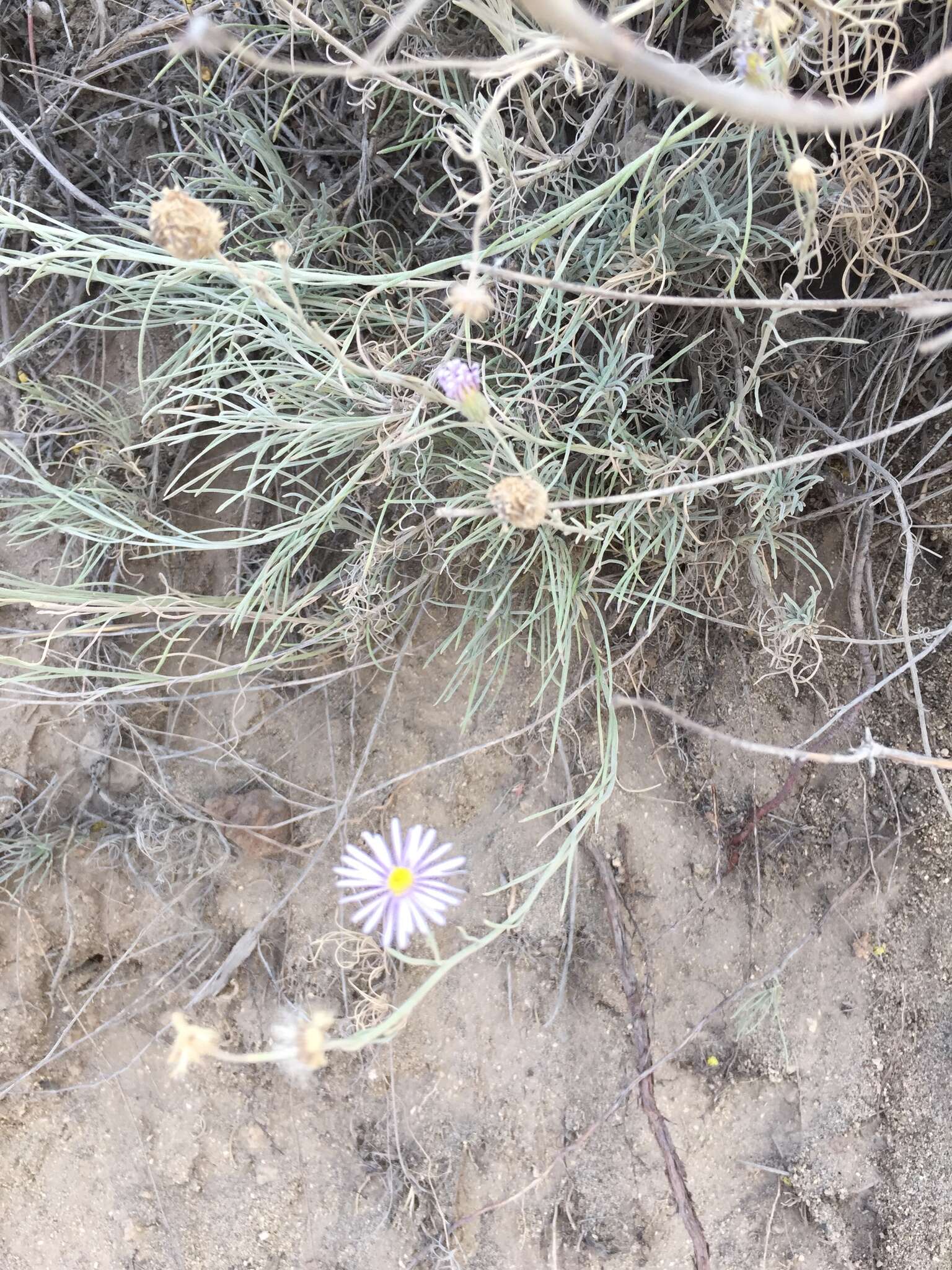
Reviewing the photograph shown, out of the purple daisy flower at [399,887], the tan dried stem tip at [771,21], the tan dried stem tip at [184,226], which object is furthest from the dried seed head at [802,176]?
the purple daisy flower at [399,887]

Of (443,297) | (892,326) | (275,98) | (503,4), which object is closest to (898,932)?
(892,326)

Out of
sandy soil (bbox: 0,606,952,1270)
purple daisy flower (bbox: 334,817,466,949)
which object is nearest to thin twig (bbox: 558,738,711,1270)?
sandy soil (bbox: 0,606,952,1270)

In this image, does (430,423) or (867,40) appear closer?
(867,40)

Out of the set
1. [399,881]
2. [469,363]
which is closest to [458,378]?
[469,363]

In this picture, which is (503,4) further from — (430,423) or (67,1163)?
(67,1163)

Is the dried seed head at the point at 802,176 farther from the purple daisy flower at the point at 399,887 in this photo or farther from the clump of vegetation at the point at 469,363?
the purple daisy flower at the point at 399,887
